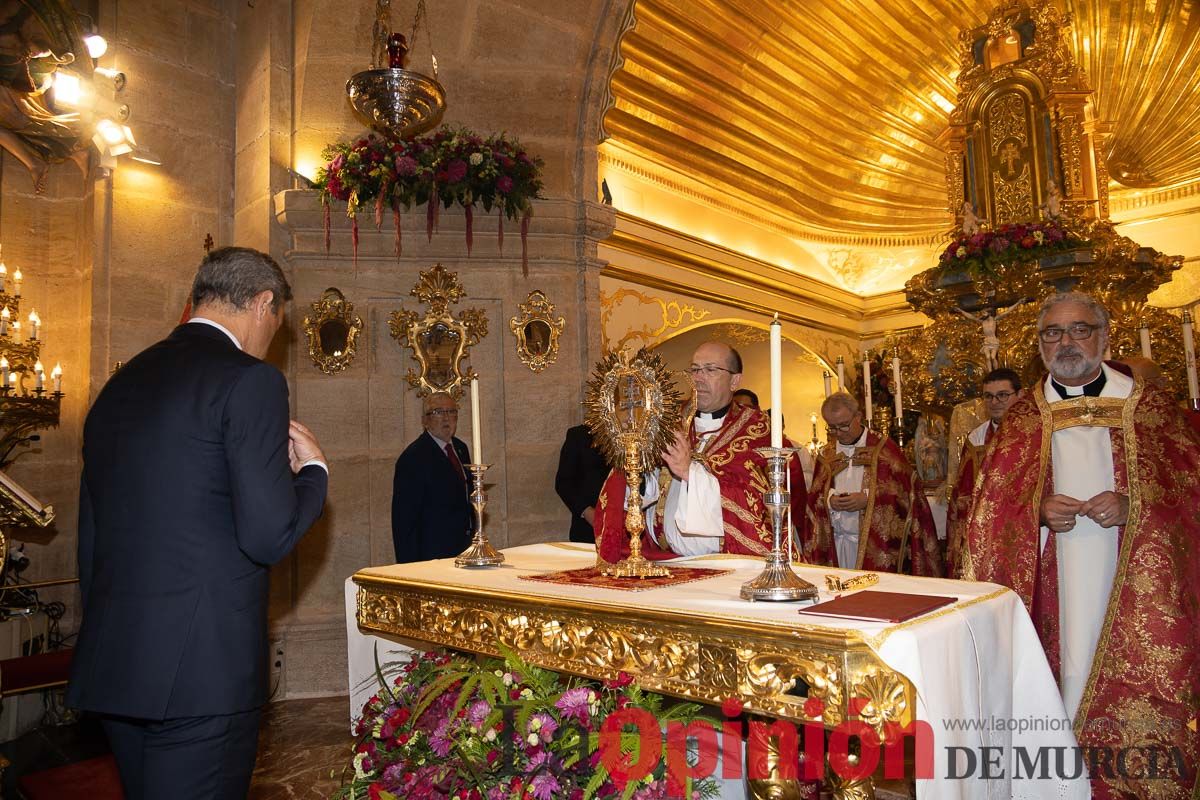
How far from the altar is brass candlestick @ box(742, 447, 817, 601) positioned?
43 mm

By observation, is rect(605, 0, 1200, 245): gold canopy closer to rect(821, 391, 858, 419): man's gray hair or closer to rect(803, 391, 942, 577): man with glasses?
rect(821, 391, 858, 419): man's gray hair

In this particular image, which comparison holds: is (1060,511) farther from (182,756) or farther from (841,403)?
(182,756)

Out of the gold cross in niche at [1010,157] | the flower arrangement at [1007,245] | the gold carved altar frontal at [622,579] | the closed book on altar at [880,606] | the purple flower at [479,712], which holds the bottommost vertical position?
→ the purple flower at [479,712]

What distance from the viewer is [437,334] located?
5.84 metres

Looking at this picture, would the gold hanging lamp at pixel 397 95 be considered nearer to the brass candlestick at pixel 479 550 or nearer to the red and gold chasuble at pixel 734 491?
the brass candlestick at pixel 479 550

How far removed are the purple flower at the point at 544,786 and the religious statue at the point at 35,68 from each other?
5.36m

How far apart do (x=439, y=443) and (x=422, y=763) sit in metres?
2.82

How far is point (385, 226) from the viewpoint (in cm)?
584

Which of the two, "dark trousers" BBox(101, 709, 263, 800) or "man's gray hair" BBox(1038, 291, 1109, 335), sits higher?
"man's gray hair" BBox(1038, 291, 1109, 335)

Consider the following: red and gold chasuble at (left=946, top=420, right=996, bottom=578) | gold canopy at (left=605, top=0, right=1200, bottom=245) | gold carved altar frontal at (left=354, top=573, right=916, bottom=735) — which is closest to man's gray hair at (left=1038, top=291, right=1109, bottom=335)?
gold carved altar frontal at (left=354, top=573, right=916, bottom=735)

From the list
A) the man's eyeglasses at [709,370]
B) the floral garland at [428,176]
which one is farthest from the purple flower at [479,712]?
the floral garland at [428,176]

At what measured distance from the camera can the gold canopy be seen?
30.7 feet

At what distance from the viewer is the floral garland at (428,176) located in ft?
18.2

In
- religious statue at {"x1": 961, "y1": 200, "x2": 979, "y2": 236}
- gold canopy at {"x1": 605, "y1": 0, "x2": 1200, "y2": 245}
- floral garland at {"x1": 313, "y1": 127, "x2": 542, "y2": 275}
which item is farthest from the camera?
gold canopy at {"x1": 605, "y1": 0, "x2": 1200, "y2": 245}
